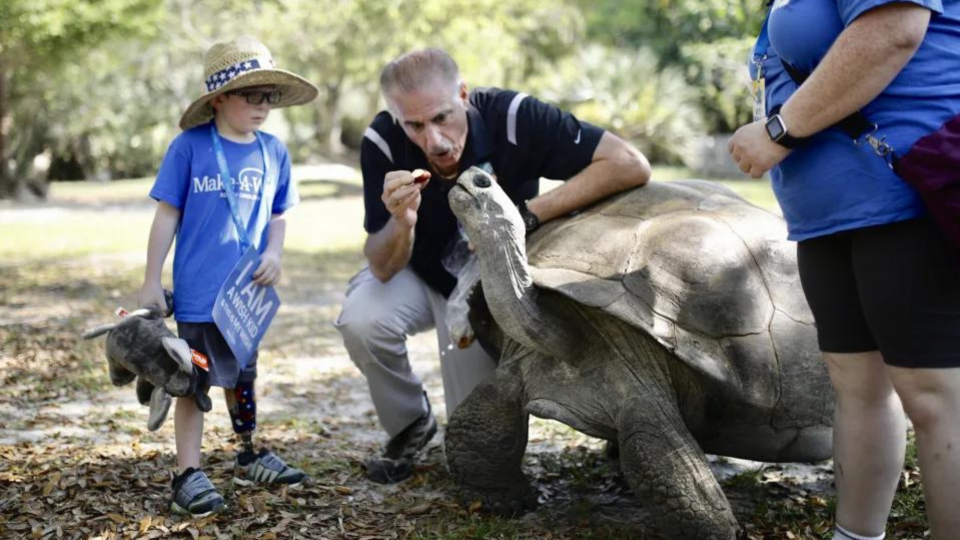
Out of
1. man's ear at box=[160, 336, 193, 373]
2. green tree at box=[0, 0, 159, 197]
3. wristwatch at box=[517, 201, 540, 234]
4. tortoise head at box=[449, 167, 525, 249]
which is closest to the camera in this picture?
tortoise head at box=[449, 167, 525, 249]

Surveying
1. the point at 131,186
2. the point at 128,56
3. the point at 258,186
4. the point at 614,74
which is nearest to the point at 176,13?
the point at 128,56

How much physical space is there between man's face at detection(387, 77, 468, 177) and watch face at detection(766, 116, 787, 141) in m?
1.31

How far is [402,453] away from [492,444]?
2.35 feet

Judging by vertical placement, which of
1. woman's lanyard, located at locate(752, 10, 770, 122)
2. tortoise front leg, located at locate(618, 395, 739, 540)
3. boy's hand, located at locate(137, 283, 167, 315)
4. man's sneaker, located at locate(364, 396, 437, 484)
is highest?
woman's lanyard, located at locate(752, 10, 770, 122)

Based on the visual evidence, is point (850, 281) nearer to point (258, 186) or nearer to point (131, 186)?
point (258, 186)

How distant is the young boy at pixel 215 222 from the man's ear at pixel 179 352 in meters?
0.19

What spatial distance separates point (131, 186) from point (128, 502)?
20.8m

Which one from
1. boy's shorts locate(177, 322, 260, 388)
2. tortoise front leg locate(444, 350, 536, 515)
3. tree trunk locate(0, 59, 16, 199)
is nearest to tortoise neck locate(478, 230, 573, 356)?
tortoise front leg locate(444, 350, 536, 515)

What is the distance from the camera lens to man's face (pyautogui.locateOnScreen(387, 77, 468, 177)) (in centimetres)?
329

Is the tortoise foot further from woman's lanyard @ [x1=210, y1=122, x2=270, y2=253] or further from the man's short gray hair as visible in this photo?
the man's short gray hair

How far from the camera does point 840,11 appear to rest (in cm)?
216

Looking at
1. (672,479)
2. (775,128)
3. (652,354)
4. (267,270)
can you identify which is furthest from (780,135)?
(267,270)

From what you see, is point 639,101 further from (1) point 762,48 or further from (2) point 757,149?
(2) point 757,149

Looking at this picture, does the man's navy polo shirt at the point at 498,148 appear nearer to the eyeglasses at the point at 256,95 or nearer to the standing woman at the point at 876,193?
the eyeglasses at the point at 256,95
